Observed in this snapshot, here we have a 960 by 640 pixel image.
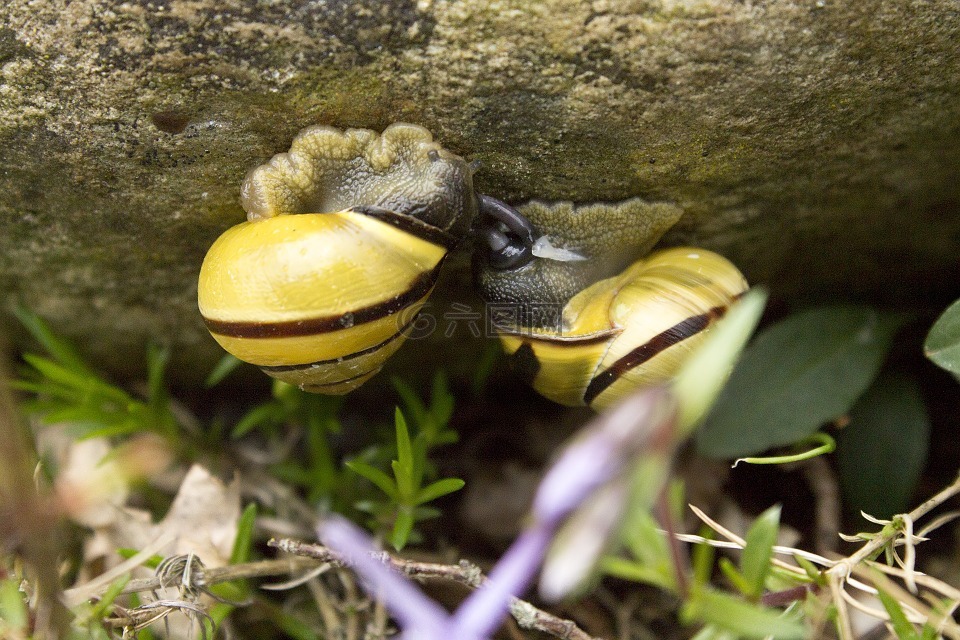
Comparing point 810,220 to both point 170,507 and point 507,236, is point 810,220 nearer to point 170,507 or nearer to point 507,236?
point 507,236

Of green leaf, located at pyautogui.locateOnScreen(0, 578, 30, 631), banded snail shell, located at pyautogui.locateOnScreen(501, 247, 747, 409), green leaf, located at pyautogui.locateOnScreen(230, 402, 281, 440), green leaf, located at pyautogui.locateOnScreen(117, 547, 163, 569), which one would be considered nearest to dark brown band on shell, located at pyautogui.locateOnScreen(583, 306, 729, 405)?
banded snail shell, located at pyautogui.locateOnScreen(501, 247, 747, 409)

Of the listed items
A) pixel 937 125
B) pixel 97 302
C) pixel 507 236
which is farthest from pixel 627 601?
pixel 97 302

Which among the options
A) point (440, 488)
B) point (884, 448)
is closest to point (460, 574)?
point (440, 488)

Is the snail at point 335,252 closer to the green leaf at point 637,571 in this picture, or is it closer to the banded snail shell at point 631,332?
the banded snail shell at point 631,332

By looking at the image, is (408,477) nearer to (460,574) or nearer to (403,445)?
(403,445)

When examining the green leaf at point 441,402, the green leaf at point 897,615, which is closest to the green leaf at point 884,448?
the green leaf at point 897,615

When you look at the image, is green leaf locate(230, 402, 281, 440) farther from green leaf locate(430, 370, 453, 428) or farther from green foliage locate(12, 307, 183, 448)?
green leaf locate(430, 370, 453, 428)
